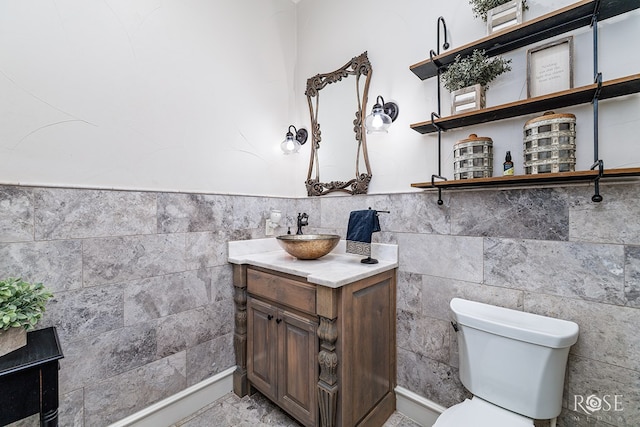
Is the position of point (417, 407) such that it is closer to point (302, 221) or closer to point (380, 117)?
point (302, 221)

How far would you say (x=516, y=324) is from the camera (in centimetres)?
116

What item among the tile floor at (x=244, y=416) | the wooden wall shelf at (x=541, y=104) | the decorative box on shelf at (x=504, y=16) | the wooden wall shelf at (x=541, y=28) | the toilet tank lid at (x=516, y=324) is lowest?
the tile floor at (x=244, y=416)

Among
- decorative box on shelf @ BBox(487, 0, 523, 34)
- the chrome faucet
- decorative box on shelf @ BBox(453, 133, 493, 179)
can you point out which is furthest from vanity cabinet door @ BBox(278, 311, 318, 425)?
decorative box on shelf @ BBox(487, 0, 523, 34)

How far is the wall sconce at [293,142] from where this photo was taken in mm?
2076

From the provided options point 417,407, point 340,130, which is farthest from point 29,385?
point 340,130

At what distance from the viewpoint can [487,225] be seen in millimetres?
1340

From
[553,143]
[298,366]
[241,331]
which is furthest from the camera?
[241,331]

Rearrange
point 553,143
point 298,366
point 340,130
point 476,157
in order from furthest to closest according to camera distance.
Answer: point 340,130 < point 298,366 < point 476,157 < point 553,143

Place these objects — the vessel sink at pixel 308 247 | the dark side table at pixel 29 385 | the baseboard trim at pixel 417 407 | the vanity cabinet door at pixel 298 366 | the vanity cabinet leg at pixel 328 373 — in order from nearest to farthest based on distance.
Answer: the dark side table at pixel 29 385, the vanity cabinet leg at pixel 328 373, the vanity cabinet door at pixel 298 366, the baseboard trim at pixel 417 407, the vessel sink at pixel 308 247

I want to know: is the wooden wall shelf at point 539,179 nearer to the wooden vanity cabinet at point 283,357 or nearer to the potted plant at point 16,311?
the wooden vanity cabinet at point 283,357

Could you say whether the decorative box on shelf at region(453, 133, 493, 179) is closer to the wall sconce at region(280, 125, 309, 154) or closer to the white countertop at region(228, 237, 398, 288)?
the white countertop at region(228, 237, 398, 288)

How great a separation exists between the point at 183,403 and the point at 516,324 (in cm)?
188

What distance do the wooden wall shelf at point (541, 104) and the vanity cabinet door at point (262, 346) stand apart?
145 cm

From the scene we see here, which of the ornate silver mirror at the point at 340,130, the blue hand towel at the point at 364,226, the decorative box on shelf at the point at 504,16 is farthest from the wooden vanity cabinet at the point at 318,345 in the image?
the decorative box on shelf at the point at 504,16
